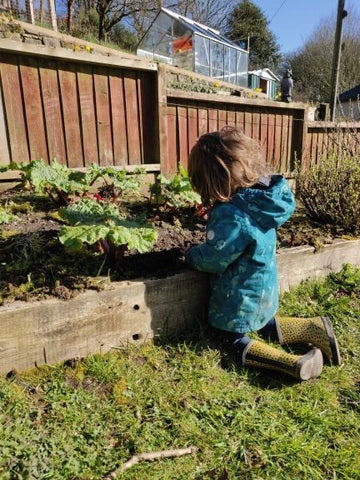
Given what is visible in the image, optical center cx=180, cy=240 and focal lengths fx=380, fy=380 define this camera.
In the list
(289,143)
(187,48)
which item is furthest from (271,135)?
(187,48)

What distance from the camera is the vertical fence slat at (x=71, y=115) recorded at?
387 centimetres

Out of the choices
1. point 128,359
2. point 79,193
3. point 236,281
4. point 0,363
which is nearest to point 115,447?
point 128,359

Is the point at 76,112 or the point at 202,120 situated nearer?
the point at 76,112

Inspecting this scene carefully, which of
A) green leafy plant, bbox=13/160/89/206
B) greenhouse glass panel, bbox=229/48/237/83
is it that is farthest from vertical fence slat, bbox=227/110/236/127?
greenhouse glass panel, bbox=229/48/237/83

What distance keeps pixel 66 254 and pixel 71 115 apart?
206 centimetres

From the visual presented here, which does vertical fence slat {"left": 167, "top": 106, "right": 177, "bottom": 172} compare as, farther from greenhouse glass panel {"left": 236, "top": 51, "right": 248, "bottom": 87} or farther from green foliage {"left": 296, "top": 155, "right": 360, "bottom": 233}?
greenhouse glass panel {"left": 236, "top": 51, "right": 248, "bottom": 87}

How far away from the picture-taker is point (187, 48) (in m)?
15.8

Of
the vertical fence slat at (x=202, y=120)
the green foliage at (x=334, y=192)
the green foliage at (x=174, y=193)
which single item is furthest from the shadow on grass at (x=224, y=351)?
the vertical fence slat at (x=202, y=120)

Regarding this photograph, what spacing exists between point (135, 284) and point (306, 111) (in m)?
5.14

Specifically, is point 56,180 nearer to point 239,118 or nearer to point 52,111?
point 52,111

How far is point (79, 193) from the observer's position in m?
→ 3.43

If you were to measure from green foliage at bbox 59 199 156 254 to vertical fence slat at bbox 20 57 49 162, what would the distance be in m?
1.72

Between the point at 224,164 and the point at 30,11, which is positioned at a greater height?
the point at 30,11

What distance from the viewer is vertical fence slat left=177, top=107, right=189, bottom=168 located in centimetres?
474
